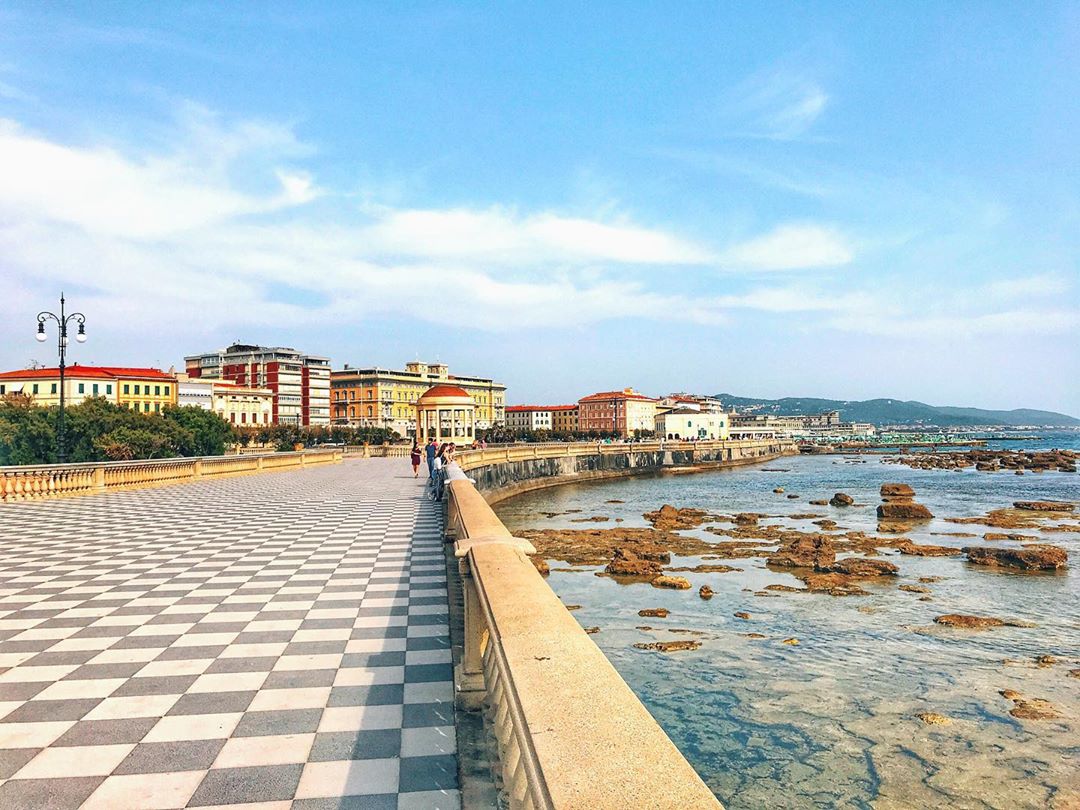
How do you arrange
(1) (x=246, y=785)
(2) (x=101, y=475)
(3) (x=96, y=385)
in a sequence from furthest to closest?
→ (3) (x=96, y=385), (2) (x=101, y=475), (1) (x=246, y=785)

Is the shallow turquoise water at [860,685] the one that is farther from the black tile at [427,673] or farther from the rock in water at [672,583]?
the black tile at [427,673]

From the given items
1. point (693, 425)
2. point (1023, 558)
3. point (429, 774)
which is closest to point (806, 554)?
point (1023, 558)

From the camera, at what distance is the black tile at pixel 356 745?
4.89 m

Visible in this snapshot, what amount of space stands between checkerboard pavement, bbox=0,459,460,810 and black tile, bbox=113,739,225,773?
0.01 meters

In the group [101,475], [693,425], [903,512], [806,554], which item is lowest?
[903,512]

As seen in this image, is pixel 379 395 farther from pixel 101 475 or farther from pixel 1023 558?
pixel 1023 558

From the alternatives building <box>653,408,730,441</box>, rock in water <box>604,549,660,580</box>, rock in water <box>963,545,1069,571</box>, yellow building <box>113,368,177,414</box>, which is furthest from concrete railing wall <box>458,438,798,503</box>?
yellow building <box>113,368,177,414</box>

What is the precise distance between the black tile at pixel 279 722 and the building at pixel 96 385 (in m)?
95.0

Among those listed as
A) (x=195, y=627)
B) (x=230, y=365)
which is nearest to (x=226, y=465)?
(x=195, y=627)

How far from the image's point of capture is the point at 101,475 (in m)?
26.6

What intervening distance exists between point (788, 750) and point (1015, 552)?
58.4 ft

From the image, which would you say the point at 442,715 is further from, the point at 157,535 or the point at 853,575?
the point at 853,575

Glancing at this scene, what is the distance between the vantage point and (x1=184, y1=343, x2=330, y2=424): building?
442ft

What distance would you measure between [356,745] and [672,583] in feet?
51.0
